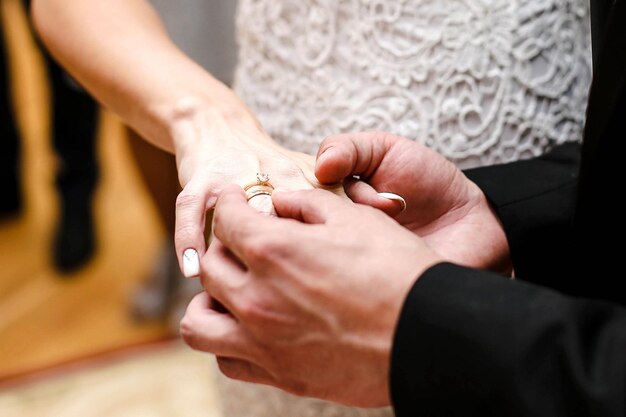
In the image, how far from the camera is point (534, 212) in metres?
0.87

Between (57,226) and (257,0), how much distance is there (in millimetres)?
1868

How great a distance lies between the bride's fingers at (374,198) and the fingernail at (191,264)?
174 mm

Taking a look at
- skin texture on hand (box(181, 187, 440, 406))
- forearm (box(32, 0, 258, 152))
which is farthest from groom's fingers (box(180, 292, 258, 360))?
forearm (box(32, 0, 258, 152))

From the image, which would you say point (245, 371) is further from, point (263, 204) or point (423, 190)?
point (423, 190)

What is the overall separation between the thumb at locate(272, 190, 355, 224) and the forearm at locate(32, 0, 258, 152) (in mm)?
215

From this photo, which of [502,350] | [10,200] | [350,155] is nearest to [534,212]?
[350,155]

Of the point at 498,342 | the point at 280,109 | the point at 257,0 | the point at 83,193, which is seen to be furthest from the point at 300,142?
the point at 83,193

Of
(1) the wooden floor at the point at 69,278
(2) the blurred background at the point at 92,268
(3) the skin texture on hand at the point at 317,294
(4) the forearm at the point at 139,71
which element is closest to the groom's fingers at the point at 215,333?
(3) the skin texture on hand at the point at 317,294

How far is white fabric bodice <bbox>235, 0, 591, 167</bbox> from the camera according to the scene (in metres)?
0.92

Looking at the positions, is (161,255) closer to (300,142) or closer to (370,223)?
(300,142)

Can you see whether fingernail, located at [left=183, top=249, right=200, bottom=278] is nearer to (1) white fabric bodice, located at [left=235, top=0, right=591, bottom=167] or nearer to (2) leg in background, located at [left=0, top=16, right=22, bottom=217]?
(1) white fabric bodice, located at [left=235, top=0, right=591, bottom=167]

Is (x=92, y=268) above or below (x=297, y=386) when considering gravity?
below

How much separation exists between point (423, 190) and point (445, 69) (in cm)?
17

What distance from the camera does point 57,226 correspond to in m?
2.67
